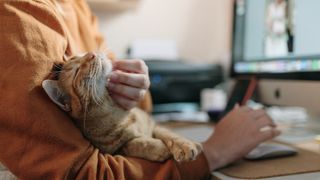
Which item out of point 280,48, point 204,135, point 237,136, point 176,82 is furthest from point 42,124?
point 176,82

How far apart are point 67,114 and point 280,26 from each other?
0.63m

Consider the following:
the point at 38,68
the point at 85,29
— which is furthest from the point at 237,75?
the point at 38,68

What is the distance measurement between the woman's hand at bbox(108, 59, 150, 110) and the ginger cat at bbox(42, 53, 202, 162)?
0.04ft

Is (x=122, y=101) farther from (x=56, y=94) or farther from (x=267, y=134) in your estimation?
(x=267, y=134)

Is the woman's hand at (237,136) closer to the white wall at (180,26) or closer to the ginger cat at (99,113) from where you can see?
the ginger cat at (99,113)

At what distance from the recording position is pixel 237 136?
2.30ft

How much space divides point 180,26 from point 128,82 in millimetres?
1421

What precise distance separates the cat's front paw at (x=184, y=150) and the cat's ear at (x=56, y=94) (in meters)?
0.19

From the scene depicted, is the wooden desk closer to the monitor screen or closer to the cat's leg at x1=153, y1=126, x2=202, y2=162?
the cat's leg at x1=153, y1=126, x2=202, y2=162

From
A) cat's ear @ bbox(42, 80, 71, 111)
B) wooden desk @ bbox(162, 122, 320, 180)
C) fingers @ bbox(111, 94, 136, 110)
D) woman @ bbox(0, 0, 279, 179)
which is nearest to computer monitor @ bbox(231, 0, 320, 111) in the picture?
wooden desk @ bbox(162, 122, 320, 180)

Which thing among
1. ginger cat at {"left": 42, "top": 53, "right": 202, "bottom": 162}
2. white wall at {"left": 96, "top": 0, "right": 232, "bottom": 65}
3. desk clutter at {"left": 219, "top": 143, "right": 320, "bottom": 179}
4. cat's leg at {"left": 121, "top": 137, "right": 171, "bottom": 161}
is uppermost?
white wall at {"left": 96, "top": 0, "right": 232, "bottom": 65}

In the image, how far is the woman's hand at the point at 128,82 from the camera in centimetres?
67

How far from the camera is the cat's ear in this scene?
58cm

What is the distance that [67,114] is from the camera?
63 centimetres
